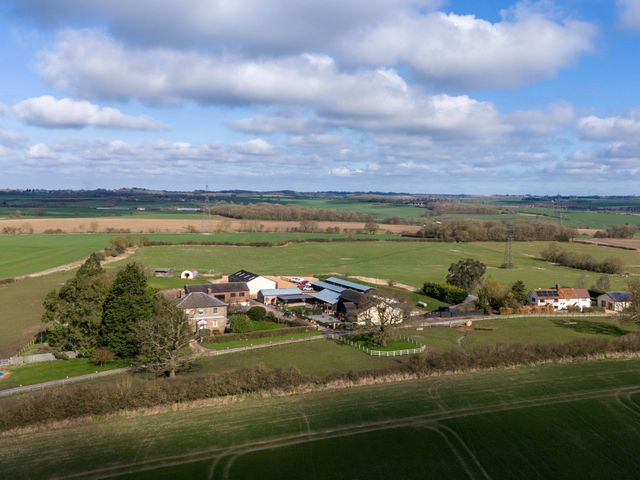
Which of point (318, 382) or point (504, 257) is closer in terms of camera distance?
point (318, 382)

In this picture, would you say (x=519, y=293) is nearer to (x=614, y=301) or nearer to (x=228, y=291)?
(x=614, y=301)

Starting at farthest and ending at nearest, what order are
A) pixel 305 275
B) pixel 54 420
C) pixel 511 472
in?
pixel 305 275 < pixel 54 420 < pixel 511 472

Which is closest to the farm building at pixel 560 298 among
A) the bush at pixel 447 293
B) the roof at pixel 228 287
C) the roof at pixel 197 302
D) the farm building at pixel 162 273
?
the bush at pixel 447 293

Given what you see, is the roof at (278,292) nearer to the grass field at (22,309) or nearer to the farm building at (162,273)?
the farm building at (162,273)

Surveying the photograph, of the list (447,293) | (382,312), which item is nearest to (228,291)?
(382,312)

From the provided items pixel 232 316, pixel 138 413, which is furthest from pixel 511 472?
pixel 232 316

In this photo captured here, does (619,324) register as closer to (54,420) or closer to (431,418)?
(431,418)
